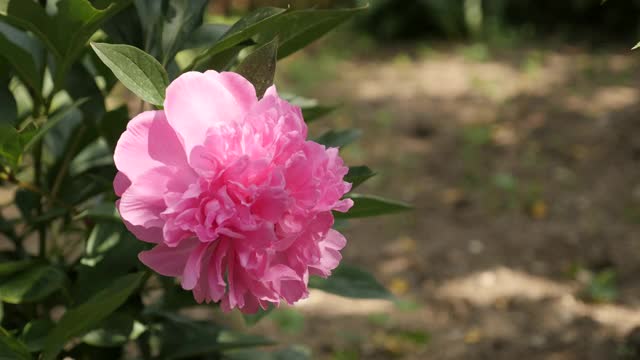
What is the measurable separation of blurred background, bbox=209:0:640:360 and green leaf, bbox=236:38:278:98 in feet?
2.08

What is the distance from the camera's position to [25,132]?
136 centimetres

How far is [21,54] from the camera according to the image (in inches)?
57.3

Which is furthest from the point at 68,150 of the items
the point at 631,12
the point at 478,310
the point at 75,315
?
the point at 631,12

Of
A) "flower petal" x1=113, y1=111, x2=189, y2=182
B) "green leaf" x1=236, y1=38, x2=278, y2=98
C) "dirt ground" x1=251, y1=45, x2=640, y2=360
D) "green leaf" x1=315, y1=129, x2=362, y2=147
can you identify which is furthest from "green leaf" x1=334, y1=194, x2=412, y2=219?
"dirt ground" x1=251, y1=45, x2=640, y2=360

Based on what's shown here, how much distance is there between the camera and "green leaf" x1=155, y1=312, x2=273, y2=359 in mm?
1847

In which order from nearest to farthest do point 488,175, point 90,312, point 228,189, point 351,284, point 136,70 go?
point 228,189
point 136,70
point 90,312
point 351,284
point 488,175

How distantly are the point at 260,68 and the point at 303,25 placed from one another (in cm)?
16

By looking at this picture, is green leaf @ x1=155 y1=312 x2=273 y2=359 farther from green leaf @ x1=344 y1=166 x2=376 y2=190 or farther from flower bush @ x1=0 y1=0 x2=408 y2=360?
green leaf @ x1=344 y1=166 x2=376 y2=190

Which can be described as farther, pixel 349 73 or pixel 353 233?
pixel 349 73

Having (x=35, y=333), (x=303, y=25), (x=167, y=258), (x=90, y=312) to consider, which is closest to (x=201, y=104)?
(x=167, y=258)

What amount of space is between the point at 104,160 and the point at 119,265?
1.42 feet

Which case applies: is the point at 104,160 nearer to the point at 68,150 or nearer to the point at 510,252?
the point at 68,150

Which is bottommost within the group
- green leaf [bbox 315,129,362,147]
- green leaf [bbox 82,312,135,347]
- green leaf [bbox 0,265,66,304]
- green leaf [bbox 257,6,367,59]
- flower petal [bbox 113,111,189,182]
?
green leaf [bbox 82,312,135,347]

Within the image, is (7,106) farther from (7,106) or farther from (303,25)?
(303,25)
